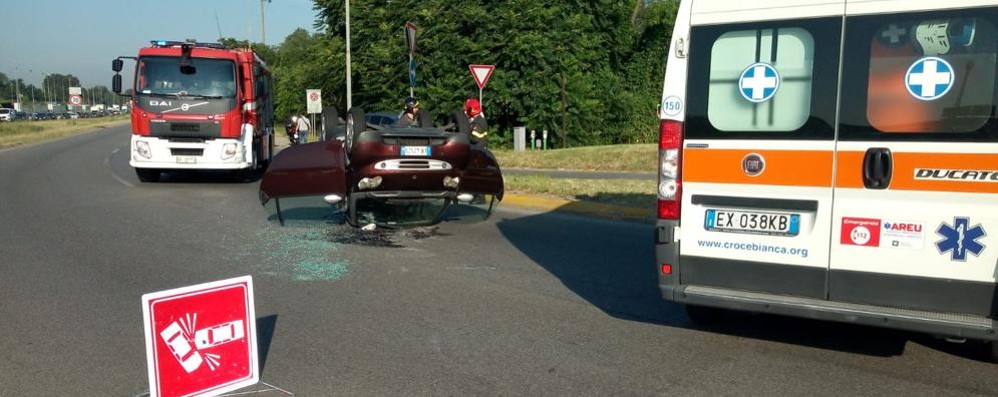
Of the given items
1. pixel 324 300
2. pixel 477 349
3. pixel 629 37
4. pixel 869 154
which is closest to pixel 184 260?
pixel 324 300

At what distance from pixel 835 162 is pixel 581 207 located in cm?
736

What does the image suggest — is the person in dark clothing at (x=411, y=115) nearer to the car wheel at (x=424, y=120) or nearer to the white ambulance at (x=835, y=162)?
the car wheel at (x=424, y=120)

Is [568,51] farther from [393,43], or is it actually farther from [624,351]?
[624,351]

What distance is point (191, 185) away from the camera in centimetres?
1667

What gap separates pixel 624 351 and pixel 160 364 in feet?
9.16

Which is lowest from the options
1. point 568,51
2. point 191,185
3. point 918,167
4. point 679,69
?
point 191,185

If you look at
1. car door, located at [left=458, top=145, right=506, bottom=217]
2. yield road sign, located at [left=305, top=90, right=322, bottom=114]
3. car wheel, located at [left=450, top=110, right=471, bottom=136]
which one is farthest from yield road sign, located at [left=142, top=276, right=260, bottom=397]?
yield road sign, located at [left=305, top=90, right=322, bottom=114]

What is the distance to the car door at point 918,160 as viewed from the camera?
4.32 m

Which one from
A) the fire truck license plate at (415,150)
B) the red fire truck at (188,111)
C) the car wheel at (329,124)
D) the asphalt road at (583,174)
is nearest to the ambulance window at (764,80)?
the fire truck license plate at (415,150)

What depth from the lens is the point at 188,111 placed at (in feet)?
53.1

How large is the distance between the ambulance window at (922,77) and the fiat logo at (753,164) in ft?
1.58

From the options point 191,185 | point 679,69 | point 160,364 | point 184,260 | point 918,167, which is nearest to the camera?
point 160,364

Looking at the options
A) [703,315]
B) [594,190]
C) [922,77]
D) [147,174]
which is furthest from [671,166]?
[147,174]

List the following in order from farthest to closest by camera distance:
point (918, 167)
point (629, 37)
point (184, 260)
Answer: point (629, 37) → point (184, 260) → point (918, 167)
